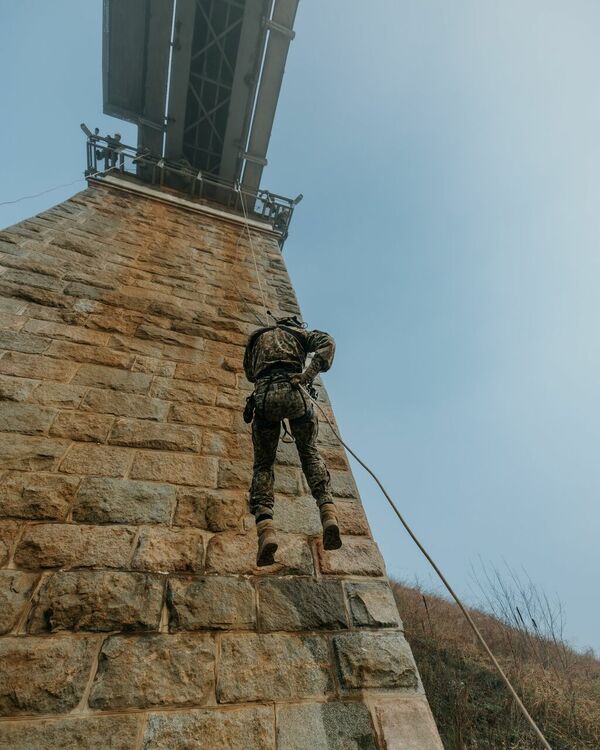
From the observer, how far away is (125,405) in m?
2.81

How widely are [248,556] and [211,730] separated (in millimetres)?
758

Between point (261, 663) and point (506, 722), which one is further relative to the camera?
point (506, 722)

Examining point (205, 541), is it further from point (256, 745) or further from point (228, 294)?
point (228, 294)

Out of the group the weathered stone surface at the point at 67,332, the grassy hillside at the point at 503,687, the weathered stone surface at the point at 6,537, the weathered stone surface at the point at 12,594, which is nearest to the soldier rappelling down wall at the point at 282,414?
the weathered stone surface at the point at 12,594

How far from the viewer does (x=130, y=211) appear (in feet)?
18.9

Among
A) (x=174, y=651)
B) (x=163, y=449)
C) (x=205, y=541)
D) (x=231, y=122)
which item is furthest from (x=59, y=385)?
(x=231, y=122)

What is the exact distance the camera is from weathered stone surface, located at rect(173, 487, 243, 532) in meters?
2.27

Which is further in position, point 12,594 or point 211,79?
point 211,79

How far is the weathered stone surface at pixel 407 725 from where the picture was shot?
1.59 metres

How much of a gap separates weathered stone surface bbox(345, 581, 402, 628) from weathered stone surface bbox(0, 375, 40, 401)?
94.5 inches

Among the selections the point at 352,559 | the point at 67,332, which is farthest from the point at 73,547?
the point at 67,332

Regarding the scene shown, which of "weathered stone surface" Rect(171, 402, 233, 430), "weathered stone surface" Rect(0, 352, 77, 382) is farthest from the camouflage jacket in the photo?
"weathered stone surface" Rect(0, 352, 77, 382)

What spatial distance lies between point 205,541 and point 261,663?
67 cm

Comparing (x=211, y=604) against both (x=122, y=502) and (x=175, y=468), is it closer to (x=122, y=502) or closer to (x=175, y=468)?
(x=122, y=502)
